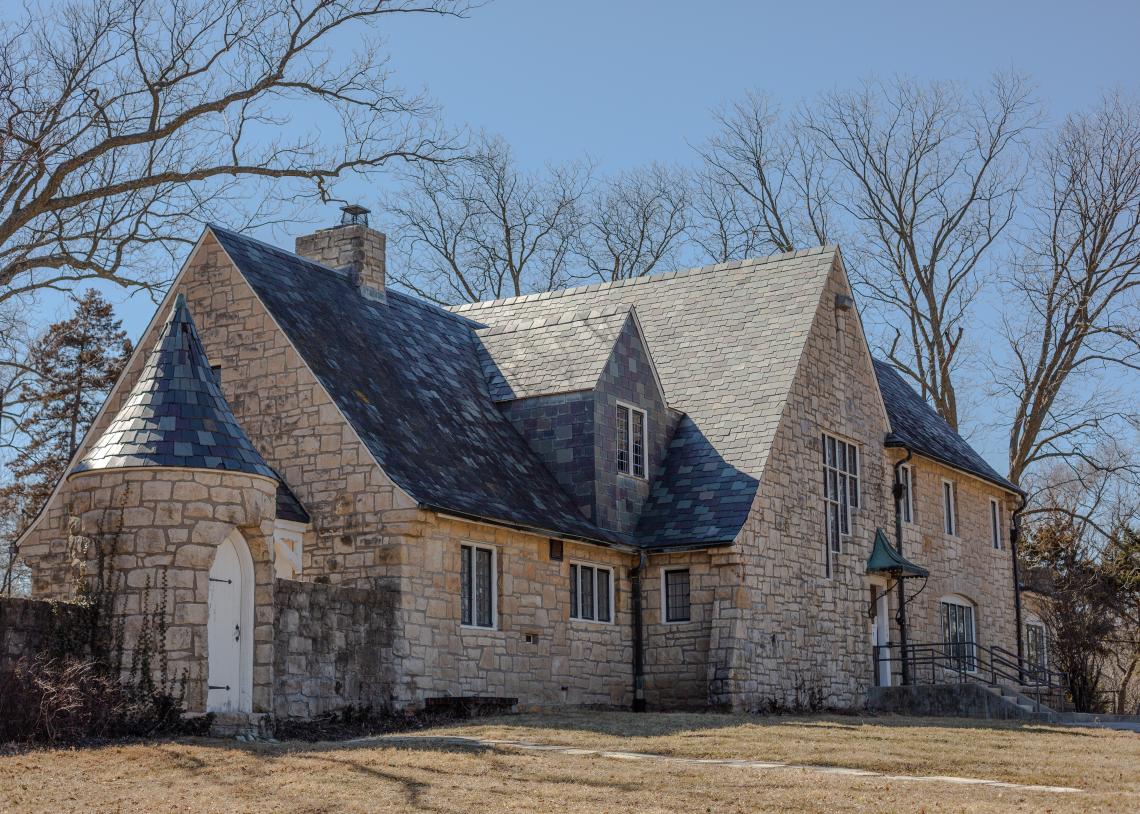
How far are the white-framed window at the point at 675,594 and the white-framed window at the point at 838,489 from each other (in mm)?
3578

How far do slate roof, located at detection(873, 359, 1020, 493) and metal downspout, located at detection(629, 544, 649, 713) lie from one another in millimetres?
7649

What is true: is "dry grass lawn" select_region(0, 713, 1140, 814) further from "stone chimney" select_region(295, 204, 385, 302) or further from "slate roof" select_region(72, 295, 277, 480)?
"stone chimney" select_region(295, 204, 385, 302)

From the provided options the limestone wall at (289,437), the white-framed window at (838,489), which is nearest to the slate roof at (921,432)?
the white-framed window at (838,489)

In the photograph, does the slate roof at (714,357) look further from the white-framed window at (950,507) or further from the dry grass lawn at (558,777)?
the dry grass lawn at (558,777)

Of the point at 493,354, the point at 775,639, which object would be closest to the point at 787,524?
the point at 775,639

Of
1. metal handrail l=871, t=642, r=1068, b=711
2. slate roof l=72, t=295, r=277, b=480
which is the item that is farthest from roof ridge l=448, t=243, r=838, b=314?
slate roof l=72, t=295, r=277, b=480

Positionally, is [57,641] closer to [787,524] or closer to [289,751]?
[289,751]

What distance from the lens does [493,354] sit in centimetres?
2658

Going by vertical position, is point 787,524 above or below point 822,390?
below

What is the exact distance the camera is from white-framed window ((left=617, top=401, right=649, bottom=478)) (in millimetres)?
25205

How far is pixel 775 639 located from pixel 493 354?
7.30m

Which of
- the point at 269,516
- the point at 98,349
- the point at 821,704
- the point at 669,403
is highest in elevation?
the point at 98,349

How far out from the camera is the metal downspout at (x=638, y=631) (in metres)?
24.2

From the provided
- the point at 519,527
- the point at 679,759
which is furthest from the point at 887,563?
the point at 679,759
